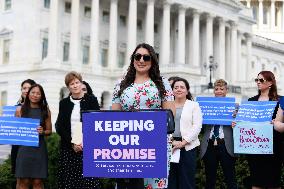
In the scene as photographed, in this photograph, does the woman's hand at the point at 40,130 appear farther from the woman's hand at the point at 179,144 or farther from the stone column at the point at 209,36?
the stone column at the point at 209,36

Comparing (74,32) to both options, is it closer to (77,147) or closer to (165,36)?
(165,36)

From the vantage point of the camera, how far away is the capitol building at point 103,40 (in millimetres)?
43250

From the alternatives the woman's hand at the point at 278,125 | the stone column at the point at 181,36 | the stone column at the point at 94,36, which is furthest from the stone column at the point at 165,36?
the woman's hand at the point at 278,125

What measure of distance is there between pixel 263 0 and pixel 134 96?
312ft

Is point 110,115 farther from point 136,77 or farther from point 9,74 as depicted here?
point 9,74

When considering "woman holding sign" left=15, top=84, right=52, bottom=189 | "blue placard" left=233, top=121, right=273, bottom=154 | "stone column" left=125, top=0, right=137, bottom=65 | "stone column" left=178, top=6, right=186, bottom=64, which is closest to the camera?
"blue placard" left=233, top=121, right=273, bottom=154

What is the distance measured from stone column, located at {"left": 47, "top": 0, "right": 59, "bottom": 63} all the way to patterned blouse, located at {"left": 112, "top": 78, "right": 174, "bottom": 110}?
3688 cm

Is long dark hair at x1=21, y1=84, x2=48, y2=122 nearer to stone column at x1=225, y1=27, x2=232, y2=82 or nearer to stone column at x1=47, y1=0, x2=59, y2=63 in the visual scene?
stone column at x1=47, y1=0, x2=59, y2=63

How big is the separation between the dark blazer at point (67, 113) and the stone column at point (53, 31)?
34.5 m

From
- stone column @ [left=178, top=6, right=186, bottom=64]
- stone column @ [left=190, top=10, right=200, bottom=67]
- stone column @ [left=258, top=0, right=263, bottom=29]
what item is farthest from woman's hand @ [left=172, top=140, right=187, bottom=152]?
stone column @ [left=258, top=0, right=263, bottom=29]

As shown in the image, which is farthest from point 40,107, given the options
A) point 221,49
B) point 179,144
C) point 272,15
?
point 272,15

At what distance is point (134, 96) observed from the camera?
6.09m

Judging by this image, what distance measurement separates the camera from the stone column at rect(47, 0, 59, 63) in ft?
140

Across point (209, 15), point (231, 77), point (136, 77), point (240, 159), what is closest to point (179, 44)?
point (209, 15)
